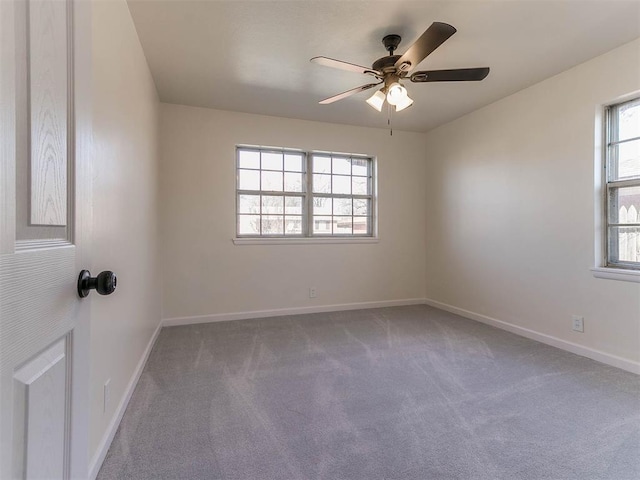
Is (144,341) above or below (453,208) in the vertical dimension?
below

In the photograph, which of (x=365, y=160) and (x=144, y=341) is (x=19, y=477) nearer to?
(x=144, y=341)

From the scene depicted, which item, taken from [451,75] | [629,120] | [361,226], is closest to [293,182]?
[361,226]

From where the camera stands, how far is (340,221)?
14.4 ft

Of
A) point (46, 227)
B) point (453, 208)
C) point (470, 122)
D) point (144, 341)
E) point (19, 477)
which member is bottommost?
point (144, 341)

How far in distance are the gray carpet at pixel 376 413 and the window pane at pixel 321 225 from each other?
167 centimetres

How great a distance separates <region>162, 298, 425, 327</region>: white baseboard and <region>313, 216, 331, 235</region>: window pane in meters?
1.03

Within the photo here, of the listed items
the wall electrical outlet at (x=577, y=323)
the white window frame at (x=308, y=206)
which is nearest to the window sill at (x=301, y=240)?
the white window frame at (x=308, y=206)

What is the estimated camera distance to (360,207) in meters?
4.52

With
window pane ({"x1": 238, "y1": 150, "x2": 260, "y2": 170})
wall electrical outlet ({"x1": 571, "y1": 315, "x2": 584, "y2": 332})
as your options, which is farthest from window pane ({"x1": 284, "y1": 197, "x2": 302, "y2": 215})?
wall electrical outlet ({"x1": 571, "y1": 315, "x2": 584, "y2": 332})

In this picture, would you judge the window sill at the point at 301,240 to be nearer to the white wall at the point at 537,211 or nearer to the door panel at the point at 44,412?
the white wall at the point at 537,211

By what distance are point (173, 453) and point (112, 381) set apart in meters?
0.51

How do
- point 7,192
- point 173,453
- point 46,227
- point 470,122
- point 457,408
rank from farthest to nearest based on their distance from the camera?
point 470,122 → point 457,408 → point 173,453 → point 46,227 → point 7,192

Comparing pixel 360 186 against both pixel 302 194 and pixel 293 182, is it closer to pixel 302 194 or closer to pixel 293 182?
pixel 302 194

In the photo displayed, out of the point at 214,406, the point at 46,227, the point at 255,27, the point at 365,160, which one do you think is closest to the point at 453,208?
the point at 365,160
